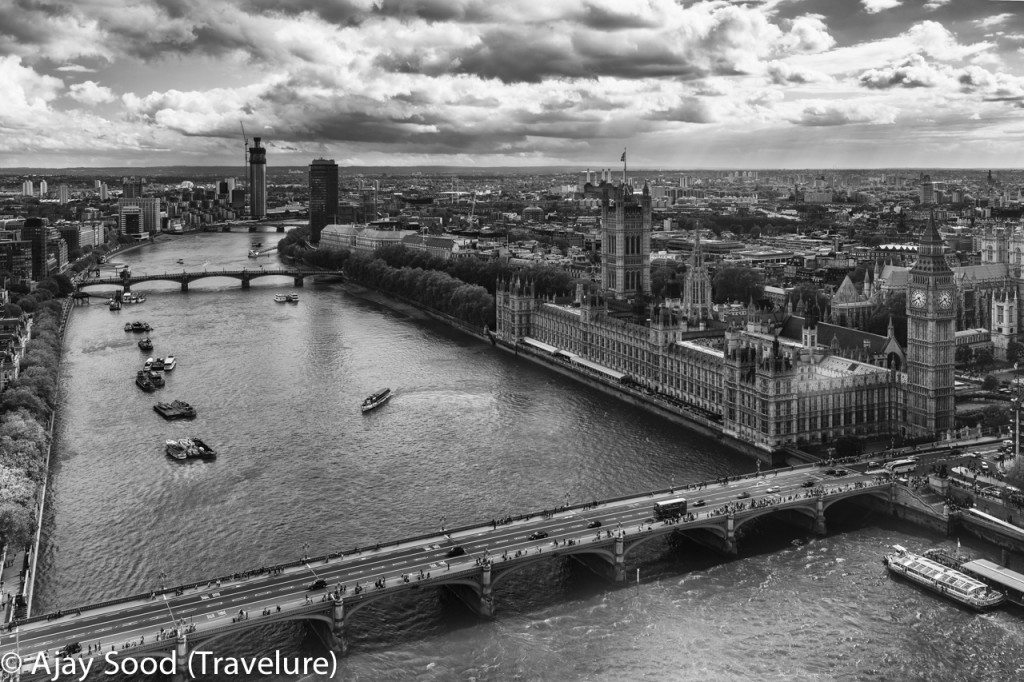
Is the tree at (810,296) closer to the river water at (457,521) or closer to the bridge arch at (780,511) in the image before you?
the river water at (457,521)

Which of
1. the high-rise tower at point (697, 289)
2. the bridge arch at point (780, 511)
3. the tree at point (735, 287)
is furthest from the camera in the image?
the tree at point (735, 287)

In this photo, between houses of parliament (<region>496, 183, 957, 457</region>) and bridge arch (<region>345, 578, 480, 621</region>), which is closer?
bridge arch (<region>345, 578, 480, 621</region>)

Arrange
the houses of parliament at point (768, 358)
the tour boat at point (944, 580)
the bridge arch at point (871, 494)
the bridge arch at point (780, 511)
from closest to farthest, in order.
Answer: the tour boat at point (944, 580) < the bridge arch at point (780, 511) < the bridge arch at point (871, 494) < the houses of parliament at point (768, 358)

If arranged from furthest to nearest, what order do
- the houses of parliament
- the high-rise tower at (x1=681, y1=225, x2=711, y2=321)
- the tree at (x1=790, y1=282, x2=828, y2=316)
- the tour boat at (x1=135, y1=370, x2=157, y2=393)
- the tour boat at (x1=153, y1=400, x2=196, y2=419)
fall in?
1. the tree at (x1=790, y1=282, x2=828, y2=316)
2. the high-rise tower at (x1=681, y1=225, x2=711, y2=321)
3. the tour boat at (x1=135, y1=370, x2=157, y2=393)
4. the tour boat at (x1=153, y1=400, x2=196, y2=419)
5. the houses of parliament

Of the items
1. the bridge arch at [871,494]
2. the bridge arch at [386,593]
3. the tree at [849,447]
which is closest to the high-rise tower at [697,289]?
the tree at [849,447]

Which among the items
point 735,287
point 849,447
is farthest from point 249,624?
point 735,287

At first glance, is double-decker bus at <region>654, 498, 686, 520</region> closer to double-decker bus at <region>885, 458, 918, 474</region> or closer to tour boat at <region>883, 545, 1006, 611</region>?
tour boat at <region>883, 545, 1006, 611</region>

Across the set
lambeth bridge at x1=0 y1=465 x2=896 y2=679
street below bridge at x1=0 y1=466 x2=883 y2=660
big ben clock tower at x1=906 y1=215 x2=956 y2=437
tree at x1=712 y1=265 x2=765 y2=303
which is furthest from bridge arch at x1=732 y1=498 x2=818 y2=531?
tree at x1=712 y1=265 x2=765 y2=303
